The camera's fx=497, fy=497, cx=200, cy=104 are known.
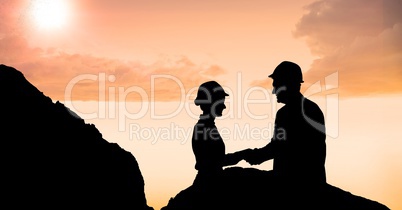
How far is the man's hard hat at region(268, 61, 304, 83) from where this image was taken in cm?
1100

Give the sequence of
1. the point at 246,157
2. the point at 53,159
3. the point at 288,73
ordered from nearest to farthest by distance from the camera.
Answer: the point at 288,73, the point at 246,157, the point at 53,159

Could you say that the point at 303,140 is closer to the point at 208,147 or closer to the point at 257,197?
the point at 257,197

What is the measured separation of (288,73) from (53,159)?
7.13 m

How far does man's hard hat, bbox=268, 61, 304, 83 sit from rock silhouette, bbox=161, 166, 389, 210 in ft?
8.04

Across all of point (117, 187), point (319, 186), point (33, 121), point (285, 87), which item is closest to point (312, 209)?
point (319, 186)

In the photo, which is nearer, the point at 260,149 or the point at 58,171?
the point at 260,149

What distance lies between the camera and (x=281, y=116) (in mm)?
11203

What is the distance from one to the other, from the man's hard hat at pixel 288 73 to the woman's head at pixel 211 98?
1351 mm

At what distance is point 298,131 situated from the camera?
11117mm

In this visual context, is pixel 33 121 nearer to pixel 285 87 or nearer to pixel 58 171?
pixel 58 171

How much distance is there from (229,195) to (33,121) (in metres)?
6.30

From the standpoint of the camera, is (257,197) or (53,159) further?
(53,159)

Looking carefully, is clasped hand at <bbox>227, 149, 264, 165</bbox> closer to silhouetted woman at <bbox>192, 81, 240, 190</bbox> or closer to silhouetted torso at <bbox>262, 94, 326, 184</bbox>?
silhouetted woman at <bbox>192, 81, 240, 190</bbox>

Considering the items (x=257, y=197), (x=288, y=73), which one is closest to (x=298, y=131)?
(x=288, y=73)
